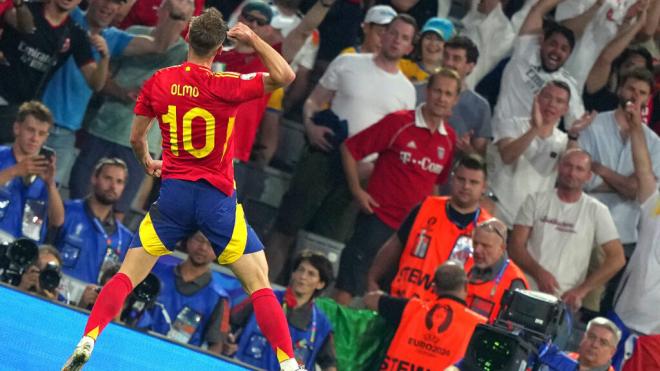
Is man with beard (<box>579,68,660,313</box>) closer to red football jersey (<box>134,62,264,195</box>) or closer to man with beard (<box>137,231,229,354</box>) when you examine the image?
man with beard (<box>137,231,229,354</box>)

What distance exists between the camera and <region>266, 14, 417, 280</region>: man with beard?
9594 mm

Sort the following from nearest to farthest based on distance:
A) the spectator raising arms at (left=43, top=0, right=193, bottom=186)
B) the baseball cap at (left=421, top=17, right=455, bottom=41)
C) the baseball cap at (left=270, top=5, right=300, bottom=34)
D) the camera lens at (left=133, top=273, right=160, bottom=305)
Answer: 1. the camera lens at (left=133, top=273, right=160, bottom=305)
2. the spectator raising arms at (left=43, top=0, right=193, bottom=186)
3. the baseball cap at (left=270, top=5, right=300, bottom=34)
4. the baseball cap at (left=421, top=17, right=455, bottom=41)

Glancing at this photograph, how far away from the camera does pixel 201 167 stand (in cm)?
599

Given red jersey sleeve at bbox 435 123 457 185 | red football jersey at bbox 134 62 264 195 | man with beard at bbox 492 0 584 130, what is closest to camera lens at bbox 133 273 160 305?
red football jersey at bbox 134 62 264 195

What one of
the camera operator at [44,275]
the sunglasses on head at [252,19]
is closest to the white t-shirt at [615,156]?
the sunglasses on head at [252,19]

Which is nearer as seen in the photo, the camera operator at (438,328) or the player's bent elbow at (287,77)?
the player's bent elbow at (287,77)

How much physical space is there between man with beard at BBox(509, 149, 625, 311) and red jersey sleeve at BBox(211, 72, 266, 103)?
4.05m

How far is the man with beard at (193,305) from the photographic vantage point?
8.15m

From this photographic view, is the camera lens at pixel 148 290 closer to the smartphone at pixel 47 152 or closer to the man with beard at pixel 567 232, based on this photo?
the smartphone at pixel 47 152

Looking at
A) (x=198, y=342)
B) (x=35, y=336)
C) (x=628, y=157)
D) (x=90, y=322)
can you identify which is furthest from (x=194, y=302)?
(x=628, y=157)

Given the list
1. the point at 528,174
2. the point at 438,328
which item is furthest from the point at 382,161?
the point at 438,328

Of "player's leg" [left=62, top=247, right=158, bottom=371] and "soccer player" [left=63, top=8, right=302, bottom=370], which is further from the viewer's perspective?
"soccer player" [left=63, top=8, right=302, bottom=370]

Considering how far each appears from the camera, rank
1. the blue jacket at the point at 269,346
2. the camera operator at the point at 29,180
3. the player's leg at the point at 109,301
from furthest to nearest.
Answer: the camera operator at the point at 29,180, the blue jacket at the point at 269,346, the player's leg at the point at 109,301

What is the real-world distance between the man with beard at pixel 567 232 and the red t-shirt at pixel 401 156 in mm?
765
